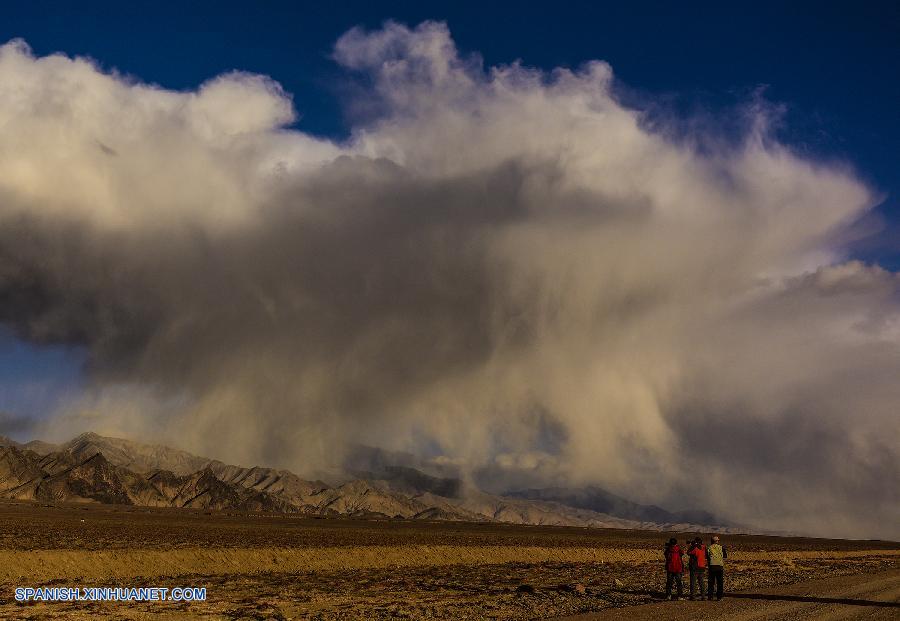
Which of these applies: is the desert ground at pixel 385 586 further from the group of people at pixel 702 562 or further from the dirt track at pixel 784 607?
the group of people at pixel 702 562

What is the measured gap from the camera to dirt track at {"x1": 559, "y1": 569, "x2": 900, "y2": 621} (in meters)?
29.8

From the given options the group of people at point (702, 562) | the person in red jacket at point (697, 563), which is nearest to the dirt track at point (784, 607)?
the group of people at point (702, 562)

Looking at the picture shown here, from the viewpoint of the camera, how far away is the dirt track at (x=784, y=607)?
2978 centimetres

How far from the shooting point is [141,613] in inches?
1313

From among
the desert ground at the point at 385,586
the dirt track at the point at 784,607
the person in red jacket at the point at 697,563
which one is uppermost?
the person in red jacket at the point at 697,563

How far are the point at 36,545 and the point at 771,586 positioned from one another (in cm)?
6038

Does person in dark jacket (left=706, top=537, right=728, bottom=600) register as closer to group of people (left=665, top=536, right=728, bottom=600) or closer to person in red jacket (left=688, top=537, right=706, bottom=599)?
group of people (left=665, top=536, right=728, bottom=600)

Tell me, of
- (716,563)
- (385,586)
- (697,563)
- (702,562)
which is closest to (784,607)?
(716,563)

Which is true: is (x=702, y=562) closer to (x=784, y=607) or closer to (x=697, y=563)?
(x=697, y=563)

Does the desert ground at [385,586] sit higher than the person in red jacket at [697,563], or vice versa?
the person in red jacket at [697,563]

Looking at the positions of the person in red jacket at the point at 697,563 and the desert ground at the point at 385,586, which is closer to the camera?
the desert ground at the point at 385,586

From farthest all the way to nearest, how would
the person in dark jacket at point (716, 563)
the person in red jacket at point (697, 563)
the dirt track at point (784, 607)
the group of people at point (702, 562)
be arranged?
1. the person in red jacket at point (697, 563)
2. the group of people at point (702, 562)
3. the person in dark jacket at point (716, 563)
4. the dirt track at point (784, 607)

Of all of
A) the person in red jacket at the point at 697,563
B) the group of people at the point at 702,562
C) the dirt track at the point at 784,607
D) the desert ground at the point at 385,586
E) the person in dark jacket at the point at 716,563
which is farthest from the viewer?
the person in red jacket at the point at 697,563

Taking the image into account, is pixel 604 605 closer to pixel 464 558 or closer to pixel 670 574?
pixel 670 574
